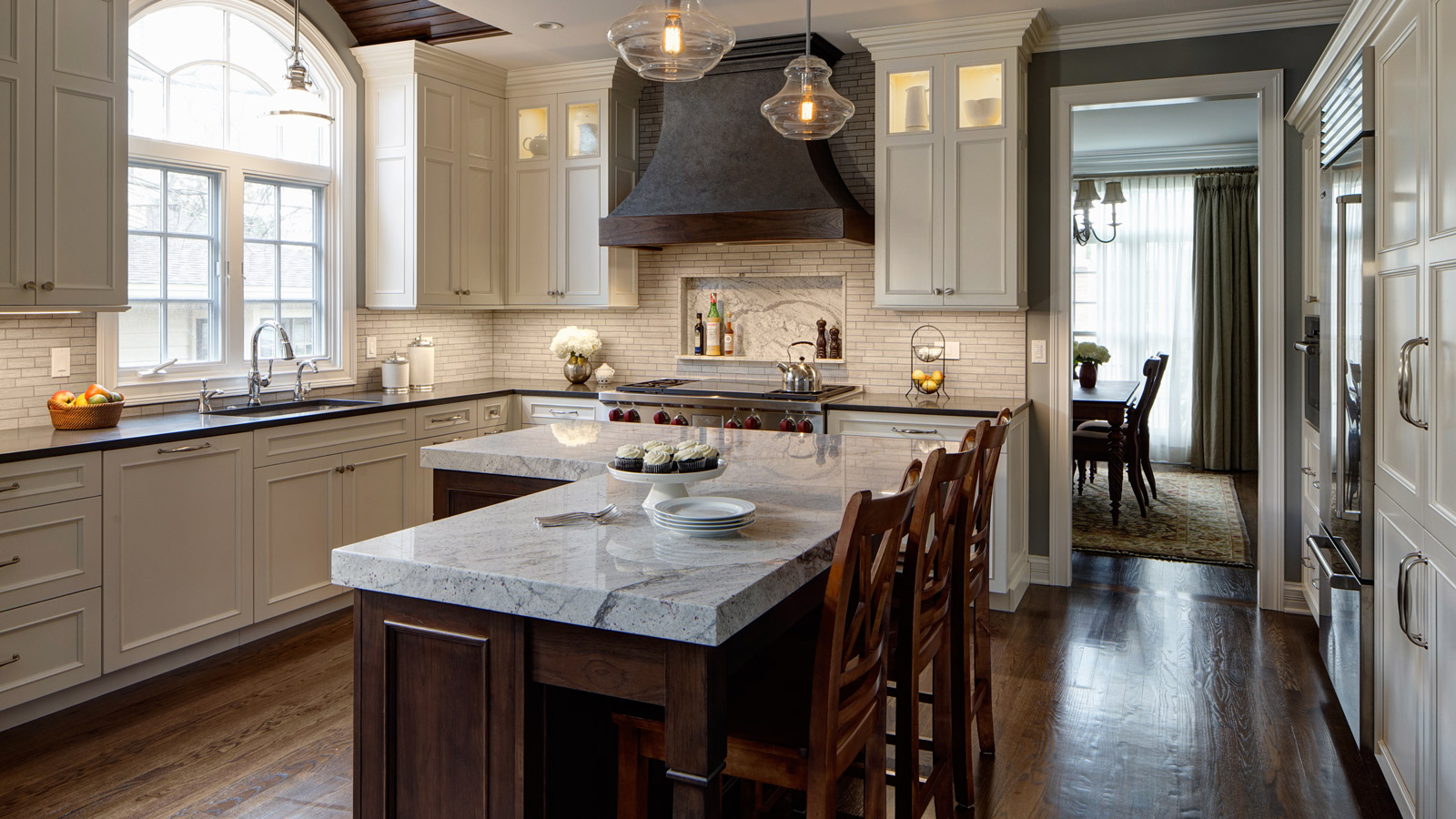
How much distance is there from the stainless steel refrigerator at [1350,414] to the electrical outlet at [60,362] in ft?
14.8

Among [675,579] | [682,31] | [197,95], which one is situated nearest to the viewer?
[675,579]

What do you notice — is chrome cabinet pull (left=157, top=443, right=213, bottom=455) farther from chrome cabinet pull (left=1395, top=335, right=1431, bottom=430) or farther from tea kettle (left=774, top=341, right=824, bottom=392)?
chrome cabinet pull (left=1395, top=335, right=1431, bottom=430)

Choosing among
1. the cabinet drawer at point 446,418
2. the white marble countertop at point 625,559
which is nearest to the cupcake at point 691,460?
the white marble countertop at point 625,559

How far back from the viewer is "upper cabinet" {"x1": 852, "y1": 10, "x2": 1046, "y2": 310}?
183 inches

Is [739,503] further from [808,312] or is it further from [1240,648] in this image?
[808,312]

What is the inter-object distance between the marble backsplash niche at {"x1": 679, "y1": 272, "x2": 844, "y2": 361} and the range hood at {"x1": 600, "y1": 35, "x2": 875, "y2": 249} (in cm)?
54

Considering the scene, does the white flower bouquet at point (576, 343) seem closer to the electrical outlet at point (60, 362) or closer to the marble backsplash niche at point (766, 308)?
the marble backsplash niche at point (766, 308)

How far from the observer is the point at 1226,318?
8602mm

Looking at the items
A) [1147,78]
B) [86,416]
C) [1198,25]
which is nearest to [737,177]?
[1147,78]

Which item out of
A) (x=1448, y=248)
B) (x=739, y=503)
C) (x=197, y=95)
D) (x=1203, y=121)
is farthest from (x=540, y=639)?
(x=1203, y=121)

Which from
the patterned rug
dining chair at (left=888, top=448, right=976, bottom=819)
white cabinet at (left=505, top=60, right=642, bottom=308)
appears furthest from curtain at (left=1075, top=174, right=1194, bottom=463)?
dining chair at (left=888, top=448, right=976, bottom=819)

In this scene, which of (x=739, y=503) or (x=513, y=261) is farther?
(x=513, y=261)

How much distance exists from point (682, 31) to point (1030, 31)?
9.10ft

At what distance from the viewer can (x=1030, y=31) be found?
4.61 metres
